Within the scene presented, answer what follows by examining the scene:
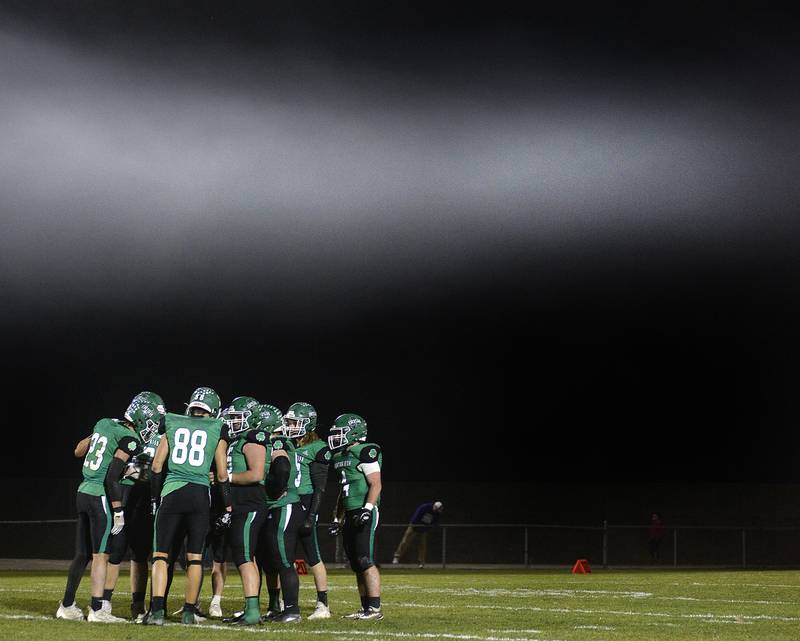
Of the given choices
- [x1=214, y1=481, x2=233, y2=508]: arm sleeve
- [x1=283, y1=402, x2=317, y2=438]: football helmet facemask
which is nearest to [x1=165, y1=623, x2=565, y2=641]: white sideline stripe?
[x1=214, y1=481, x2=233, y2=508]: arm sleeve

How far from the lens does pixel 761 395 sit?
38906 millimetres

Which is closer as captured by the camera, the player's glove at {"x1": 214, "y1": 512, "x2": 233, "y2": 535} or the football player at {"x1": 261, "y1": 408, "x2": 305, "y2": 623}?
the player's glove at {"x1": 214, "y1": 512, "x2": 233, "y2": 535}

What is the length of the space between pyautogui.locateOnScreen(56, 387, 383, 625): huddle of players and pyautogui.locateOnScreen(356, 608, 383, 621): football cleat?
0.01 m

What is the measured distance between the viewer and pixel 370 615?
1051cm

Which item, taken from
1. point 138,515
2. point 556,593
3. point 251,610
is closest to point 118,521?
point 138,515

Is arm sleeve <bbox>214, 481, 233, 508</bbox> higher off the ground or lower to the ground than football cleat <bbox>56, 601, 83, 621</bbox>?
higher

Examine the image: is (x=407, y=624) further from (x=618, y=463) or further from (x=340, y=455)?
(x=618, y=463)

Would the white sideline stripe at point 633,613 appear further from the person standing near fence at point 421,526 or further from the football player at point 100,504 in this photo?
the person standing near fence at point 421,526

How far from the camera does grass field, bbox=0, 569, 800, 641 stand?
9164mm

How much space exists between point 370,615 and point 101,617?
2367mm

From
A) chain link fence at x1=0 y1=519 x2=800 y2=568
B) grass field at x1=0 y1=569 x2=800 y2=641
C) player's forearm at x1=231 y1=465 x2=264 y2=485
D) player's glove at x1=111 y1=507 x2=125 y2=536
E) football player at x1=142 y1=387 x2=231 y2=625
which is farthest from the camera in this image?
chain link fence at x1=0 y1=519 x2=800 y2=568

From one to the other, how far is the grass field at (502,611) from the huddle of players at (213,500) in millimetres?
446

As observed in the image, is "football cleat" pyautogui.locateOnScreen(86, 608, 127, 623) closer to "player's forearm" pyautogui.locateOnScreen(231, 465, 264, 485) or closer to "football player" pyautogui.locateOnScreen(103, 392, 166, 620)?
"football player" pyautogui.locateOnScreen(103, 392, 166, 620)

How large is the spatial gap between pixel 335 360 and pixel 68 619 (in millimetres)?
27620
